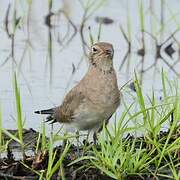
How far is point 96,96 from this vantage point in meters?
7.51

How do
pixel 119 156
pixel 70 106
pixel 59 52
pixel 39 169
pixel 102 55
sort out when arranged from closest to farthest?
Answer: 1. pixel 119 156
2. pixel 39 169
3. pixel 102 55
4. pixel 70 106
5. pixel 59 52

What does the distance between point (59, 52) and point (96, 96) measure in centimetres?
445

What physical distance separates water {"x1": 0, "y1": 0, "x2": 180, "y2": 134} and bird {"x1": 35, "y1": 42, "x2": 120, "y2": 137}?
1167 mm

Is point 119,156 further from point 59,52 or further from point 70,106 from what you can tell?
point 59,52

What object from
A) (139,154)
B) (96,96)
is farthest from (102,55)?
(139,154)

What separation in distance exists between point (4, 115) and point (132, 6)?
5.15m

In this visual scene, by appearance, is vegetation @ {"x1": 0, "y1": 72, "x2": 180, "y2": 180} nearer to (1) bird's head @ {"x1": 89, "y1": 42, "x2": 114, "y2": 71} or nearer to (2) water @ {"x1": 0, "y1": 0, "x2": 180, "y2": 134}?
(1) bird's head @ {"x1": 89, "y1": 42, "x2": 114, "y2": 71}

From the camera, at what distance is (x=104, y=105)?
7.46m

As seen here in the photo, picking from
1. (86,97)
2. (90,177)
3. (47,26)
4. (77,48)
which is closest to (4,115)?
(86,97)

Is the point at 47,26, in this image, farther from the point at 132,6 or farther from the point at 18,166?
the point at 18,166

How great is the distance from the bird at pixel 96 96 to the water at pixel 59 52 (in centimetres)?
117

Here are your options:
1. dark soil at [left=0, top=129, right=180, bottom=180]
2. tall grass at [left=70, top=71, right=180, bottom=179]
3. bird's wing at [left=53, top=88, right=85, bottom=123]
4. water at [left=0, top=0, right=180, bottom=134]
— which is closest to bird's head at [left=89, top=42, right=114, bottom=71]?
bird's wing at [left=53, top=88, right=85, bottom=123]

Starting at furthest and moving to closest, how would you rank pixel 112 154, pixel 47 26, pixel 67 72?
pixel 47 26
pixel 67 72
pixel 112 154

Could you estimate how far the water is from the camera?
32.1 ft
